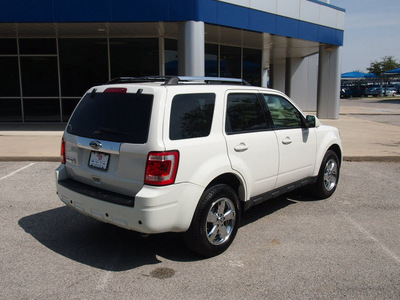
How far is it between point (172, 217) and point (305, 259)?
5.00 feet

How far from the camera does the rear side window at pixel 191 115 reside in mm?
3725

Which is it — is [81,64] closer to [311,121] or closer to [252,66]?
[252,66]

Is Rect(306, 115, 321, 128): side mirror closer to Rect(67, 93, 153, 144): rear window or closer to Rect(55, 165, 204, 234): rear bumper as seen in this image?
Rect(55, 165, 204, 234): rear bumper

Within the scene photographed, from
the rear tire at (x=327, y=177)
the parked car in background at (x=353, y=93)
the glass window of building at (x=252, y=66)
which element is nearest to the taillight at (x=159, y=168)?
the rear tire at (x=327, y=177)

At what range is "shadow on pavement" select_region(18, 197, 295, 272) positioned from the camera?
402cm

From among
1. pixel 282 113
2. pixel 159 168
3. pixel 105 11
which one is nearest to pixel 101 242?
pixel 159 168

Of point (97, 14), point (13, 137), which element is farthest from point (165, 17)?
point (13, 137)

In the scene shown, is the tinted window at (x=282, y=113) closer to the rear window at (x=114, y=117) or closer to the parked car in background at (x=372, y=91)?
the rear window at (x=114, y=117)

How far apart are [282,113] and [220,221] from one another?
1.96m

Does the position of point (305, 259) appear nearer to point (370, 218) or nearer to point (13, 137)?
point (370, 218)

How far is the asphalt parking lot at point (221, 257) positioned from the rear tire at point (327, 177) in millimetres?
190

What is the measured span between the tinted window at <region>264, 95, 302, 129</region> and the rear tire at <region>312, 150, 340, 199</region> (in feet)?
3.02

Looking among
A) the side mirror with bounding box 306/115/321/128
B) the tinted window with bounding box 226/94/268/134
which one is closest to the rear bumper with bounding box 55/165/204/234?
the tinted window with bounding box 226/94/268/134

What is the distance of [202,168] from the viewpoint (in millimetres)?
3811
